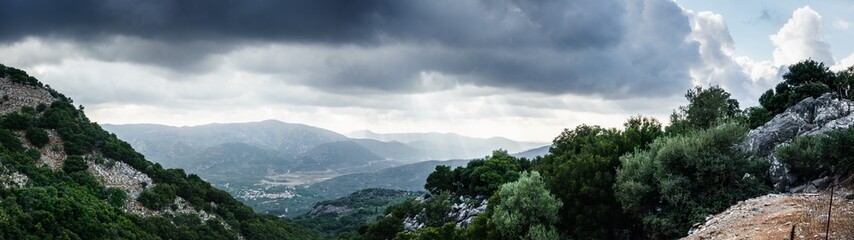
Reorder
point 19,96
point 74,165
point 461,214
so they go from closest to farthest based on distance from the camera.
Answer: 1. point 461,214
2. point 74,165
3. point 19,96

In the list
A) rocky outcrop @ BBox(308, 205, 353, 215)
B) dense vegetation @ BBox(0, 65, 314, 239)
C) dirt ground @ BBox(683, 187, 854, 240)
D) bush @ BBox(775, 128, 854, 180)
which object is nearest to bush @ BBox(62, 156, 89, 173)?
dense vegetation @ BBox(0, 65, 314, 239)

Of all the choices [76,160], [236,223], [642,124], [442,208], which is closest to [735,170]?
[642,124]

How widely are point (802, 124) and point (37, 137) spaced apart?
81174mm

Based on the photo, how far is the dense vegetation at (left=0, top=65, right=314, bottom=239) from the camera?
151 feet

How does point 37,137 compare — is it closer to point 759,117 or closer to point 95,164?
point 95,164

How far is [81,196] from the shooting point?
5406 centimetres

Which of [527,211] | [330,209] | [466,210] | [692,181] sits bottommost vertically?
[330,209]

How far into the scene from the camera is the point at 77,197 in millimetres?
52812

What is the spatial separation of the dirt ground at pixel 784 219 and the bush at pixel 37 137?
74379mm

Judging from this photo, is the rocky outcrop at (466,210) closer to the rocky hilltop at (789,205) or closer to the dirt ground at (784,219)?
the rocky hilltop at (789,205)

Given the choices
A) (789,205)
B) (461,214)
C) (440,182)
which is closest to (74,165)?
(461,214)

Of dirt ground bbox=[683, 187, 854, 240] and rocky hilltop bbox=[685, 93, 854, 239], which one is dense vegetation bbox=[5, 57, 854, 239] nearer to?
rocky hilltop bbox=[685, 93, 854, 239]

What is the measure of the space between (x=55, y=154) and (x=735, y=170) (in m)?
74.2

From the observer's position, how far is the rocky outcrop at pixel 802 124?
107 feet
